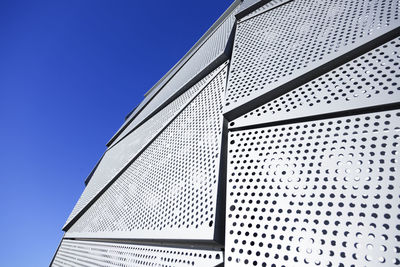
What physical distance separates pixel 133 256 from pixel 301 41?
3074mm

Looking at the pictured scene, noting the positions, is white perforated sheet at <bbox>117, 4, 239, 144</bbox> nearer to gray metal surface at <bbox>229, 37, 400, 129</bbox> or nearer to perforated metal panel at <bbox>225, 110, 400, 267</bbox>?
gray metal surface at <bbox>229, 37, 400, 129</bbox>

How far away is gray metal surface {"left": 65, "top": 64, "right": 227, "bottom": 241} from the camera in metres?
1.99

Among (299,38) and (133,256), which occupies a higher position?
(299,38)

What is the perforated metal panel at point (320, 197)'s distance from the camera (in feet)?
3.88

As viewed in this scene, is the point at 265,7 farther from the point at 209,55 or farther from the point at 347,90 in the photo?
the point at 347,90

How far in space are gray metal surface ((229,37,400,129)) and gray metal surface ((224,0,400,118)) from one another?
0.47ft

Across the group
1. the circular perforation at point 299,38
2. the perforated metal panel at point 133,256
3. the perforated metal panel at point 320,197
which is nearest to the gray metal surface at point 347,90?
the perforated metal panel at point 320,197

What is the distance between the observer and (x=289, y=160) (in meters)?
1.69

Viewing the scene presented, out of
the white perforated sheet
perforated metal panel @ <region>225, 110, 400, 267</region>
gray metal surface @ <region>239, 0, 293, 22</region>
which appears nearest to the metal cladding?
perforated metal panel @ <region>225, 110, 400, 267</region>

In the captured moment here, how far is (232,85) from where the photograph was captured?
2.56 m

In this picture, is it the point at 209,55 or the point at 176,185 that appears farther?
the point at 209,55

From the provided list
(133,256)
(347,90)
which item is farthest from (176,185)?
(347,90)

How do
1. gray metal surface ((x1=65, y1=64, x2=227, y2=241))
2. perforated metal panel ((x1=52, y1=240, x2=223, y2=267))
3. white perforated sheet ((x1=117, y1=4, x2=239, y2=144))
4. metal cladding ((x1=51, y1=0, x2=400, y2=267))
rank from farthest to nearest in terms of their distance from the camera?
white perforated sheet ((x1=117, y1=4, x2=239, y2=144)) → gray metal surface ((x1=65, y1=64, x2=227, y2=241)) → perforated metal panel ((x1=52, y1=240, x2=223, y2=267)) → metal cladding ((x1=51, y1=0, x2=400, y2=267))

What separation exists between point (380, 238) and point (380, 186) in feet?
0.98
